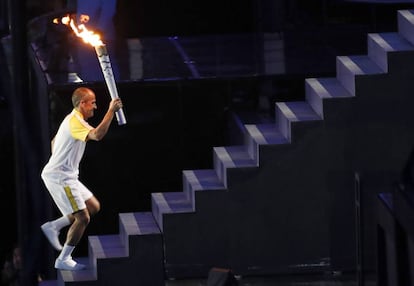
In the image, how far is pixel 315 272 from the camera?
1731 cm

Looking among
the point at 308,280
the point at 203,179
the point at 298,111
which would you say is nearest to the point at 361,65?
the point at 298,111

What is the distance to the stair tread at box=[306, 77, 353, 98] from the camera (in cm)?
1709

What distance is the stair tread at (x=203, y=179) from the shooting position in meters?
17.1

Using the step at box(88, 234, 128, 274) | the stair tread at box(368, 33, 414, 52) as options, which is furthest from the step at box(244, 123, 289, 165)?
the step at box(88, 234, 128, 274)

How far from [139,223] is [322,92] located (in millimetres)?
2238

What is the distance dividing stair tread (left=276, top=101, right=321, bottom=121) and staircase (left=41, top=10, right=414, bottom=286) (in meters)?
0.02

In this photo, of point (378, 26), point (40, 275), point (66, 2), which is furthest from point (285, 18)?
point (40, 275)

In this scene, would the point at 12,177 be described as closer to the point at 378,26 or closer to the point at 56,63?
the point at 56,63

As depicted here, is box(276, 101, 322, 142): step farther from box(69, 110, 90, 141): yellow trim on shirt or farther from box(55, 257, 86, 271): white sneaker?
box(55, 257, 86, 271): white sneaker

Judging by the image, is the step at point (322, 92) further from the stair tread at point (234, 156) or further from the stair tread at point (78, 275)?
the stair tread at point (78, 275)

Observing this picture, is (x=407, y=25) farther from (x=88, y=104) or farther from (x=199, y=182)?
(x=88, y=104)

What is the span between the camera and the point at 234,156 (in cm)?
1752

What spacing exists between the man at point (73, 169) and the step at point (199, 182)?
93 centimetres

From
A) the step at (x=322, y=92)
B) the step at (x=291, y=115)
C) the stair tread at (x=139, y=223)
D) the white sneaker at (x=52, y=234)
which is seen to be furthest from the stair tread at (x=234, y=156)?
the white sneaker at (x=52, y=234)
